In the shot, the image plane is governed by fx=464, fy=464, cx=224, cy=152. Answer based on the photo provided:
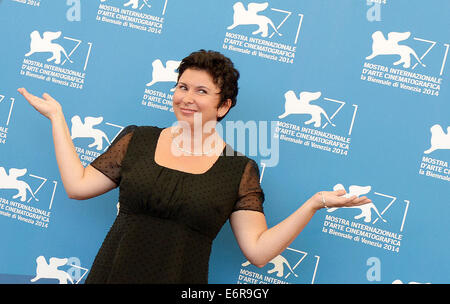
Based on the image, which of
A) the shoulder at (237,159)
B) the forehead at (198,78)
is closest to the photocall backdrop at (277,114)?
the shoulder at (237,159)

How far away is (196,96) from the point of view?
146 cm

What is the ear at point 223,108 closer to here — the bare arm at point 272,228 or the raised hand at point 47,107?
the bare arm at point 272,228

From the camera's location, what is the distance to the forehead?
57.7 inches

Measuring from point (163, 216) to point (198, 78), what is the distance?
0.44 m

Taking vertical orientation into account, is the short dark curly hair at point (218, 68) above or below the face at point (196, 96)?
above

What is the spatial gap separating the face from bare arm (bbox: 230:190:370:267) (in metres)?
0.34

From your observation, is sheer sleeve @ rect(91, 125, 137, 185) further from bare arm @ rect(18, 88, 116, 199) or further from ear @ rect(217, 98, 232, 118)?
ear @ rect(217, 98, 232, 118)

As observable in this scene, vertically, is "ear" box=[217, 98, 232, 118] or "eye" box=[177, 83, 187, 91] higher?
"eye" box=[177, 83, 187, 91]

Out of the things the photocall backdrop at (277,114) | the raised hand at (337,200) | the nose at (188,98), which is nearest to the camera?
the raised hand at (337,200)

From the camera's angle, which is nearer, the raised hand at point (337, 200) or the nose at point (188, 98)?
the raised hand at point (337, 200)

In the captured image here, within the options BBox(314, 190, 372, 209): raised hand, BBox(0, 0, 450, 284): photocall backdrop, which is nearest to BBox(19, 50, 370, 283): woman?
BBox(314, 190, 372, 209): raised hand

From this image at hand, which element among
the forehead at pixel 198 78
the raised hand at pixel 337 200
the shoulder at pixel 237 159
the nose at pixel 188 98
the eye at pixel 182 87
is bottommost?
the raised hand at pixel 337 200

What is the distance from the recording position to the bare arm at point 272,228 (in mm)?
1348
